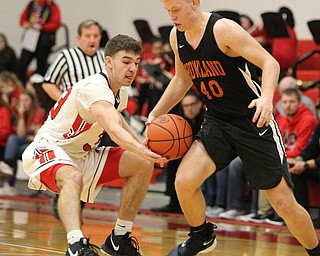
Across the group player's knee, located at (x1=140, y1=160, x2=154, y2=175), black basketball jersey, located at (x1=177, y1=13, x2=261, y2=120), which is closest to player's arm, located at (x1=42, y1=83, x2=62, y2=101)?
player's knee, located at (x1=140, y1=160, x2=154, y2=175)

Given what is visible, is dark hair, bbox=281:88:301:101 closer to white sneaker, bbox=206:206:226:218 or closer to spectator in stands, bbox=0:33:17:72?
white sneaker, bbox=206:206:226:218

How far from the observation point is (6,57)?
46.1 feet

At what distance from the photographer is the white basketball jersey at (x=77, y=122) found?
5.02m

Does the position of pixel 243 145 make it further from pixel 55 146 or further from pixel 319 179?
pixel 319 179

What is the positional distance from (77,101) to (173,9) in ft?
2.84

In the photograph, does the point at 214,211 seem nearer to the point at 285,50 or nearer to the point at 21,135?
the point at 285,50

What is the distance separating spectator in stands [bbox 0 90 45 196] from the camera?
10.9 meters

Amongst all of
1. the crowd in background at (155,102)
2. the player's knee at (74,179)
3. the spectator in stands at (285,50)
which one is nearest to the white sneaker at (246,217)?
the crowd in background at (155,102)

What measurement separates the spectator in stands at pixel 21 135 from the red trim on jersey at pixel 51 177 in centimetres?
598

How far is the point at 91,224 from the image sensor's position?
7672 mm

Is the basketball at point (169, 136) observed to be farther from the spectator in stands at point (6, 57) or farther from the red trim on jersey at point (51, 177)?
the spectator in stands at point (6, 57)

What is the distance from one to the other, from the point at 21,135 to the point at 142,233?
447cm

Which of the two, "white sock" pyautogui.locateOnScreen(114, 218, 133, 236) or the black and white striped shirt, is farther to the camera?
the black and white striped shirt

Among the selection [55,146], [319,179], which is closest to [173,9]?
[55,146]
